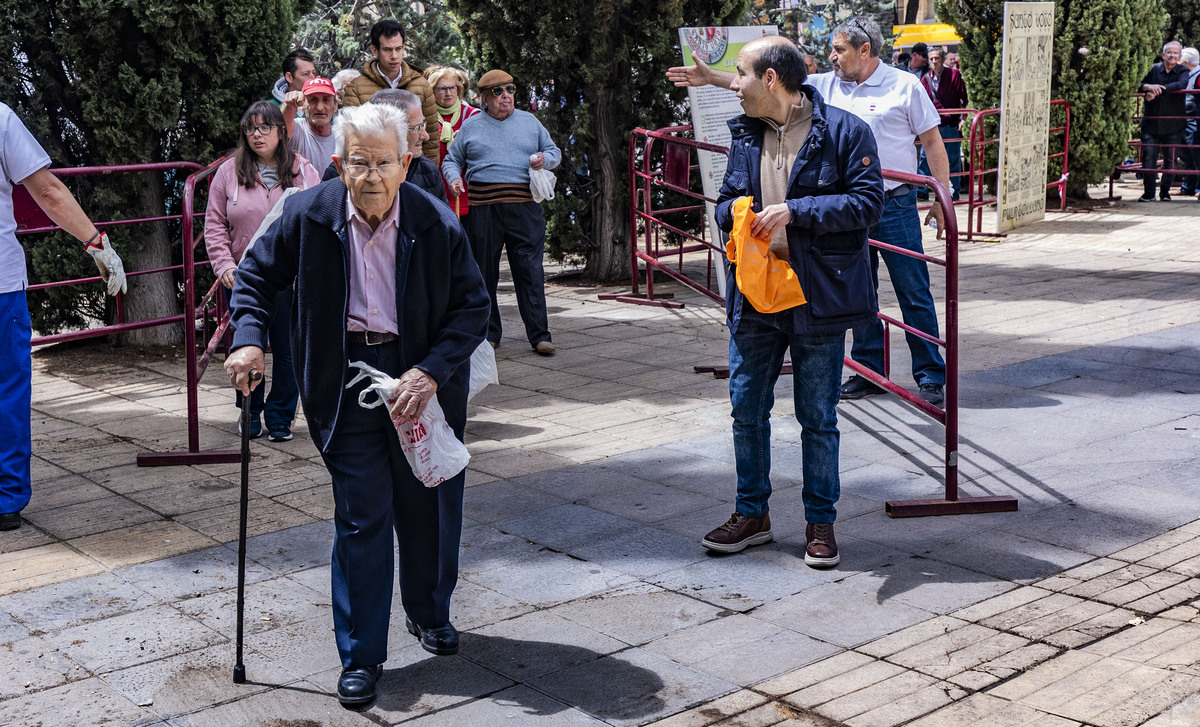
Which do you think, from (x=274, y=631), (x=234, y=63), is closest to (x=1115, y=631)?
(x=274, y=631)

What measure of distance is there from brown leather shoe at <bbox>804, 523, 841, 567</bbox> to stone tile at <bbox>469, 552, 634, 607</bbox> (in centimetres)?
68

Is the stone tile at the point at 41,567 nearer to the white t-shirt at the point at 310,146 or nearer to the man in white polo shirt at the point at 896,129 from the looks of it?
the white t-shirt at the point at 310,146

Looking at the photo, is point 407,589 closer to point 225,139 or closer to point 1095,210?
point 225,139

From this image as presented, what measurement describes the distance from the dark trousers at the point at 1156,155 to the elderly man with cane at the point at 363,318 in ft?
46.7

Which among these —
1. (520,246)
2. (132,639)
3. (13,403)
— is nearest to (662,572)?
(132,639)

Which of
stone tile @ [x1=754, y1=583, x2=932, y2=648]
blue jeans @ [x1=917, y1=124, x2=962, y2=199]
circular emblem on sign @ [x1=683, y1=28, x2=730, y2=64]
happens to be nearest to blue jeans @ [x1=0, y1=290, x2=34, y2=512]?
stone tile @ [x1=754, y1=583, x2=932, y2=648]

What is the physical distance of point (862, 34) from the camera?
271 inches

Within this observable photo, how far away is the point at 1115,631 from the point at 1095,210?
1238cm

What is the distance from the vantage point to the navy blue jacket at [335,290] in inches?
148

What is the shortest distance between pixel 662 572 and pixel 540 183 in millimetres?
4604

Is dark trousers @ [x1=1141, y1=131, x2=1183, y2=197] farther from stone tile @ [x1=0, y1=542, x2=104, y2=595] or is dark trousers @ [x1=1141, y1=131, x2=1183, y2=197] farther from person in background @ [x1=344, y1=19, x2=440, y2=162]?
stone tile @ [x1=0, y1=542, x2=104, y2=595]

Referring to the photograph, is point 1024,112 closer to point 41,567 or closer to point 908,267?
point 908,267

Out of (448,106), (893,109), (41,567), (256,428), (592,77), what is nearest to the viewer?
(41,567)

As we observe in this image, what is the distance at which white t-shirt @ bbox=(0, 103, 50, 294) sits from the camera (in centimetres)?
544
